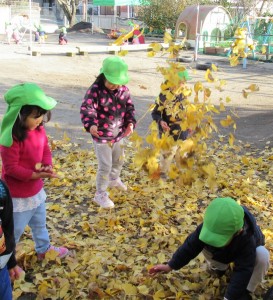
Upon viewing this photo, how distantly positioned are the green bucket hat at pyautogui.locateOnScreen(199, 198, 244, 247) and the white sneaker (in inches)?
65.1

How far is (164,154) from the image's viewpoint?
281cm

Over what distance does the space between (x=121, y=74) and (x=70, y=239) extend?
1437 mm

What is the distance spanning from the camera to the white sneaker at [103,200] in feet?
12.5

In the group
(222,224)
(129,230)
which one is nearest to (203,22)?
(129,230)

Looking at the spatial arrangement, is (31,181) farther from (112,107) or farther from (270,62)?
(270,62)

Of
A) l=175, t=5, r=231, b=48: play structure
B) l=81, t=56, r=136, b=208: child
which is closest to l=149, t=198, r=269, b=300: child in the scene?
l=81, t=56, r=136, b=208: child

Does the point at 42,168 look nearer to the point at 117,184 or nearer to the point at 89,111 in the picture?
the point at 89,111

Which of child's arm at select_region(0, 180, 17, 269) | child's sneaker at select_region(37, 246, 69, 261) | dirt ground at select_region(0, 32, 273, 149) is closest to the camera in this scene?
child's arm at select_region(0, 180, 17, 269)

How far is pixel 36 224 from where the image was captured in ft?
9.27

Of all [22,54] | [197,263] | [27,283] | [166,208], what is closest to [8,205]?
[27,283]

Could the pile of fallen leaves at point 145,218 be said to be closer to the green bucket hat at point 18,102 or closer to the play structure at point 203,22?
the green bucket hat at point 18,102

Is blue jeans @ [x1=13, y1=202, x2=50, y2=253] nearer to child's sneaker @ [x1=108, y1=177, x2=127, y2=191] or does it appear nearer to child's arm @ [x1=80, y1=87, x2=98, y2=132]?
child's arm @ [x1=80, y1=87, x2=98, y2=132]

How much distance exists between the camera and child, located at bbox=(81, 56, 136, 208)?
11.2 ft

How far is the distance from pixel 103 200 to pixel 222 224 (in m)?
1.81
